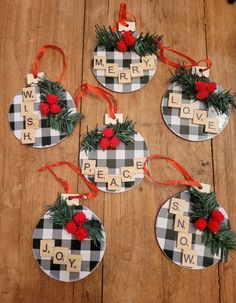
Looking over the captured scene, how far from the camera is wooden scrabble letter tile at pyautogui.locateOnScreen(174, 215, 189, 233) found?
0.97 metres

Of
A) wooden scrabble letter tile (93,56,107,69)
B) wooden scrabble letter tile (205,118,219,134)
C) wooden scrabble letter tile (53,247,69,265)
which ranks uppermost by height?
wooden scrabble letter tile (93,56,107,69)

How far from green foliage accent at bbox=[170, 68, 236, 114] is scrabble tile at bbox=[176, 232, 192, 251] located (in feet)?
1.29

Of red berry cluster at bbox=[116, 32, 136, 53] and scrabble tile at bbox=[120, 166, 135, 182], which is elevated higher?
red berry cluster at bbox=[116, 32, 136, 53]

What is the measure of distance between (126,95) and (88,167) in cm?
27

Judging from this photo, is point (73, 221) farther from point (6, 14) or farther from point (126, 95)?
point (6, 14)

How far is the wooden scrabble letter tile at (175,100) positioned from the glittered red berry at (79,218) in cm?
43

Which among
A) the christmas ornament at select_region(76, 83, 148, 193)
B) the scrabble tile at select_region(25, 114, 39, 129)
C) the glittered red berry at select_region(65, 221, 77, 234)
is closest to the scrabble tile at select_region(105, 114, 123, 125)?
the christmas ornament at select_region(76, 83, 148, 193)

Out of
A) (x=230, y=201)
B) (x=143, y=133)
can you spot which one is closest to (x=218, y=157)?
(x=230, y=201)

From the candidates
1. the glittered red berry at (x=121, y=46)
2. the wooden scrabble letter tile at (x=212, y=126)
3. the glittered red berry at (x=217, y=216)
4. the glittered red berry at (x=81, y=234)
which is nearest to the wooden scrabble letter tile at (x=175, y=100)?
the wooden scrabble letter tile at (x=212, y=126)

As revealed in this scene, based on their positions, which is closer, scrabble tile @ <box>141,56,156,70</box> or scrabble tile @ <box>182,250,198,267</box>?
scrabble tile @ <box>182,250,198,267</box>

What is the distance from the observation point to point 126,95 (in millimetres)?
1103

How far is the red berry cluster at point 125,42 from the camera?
1.10m

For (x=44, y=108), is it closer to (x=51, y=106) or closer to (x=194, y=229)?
(x=51, y=106)

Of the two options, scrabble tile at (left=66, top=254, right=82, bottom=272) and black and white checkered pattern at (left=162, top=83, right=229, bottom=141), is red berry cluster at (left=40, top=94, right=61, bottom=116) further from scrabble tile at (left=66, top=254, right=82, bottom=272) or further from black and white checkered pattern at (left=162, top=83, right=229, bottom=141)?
scrabble tile at (left=66, top=254, right=82, bottom=272)
